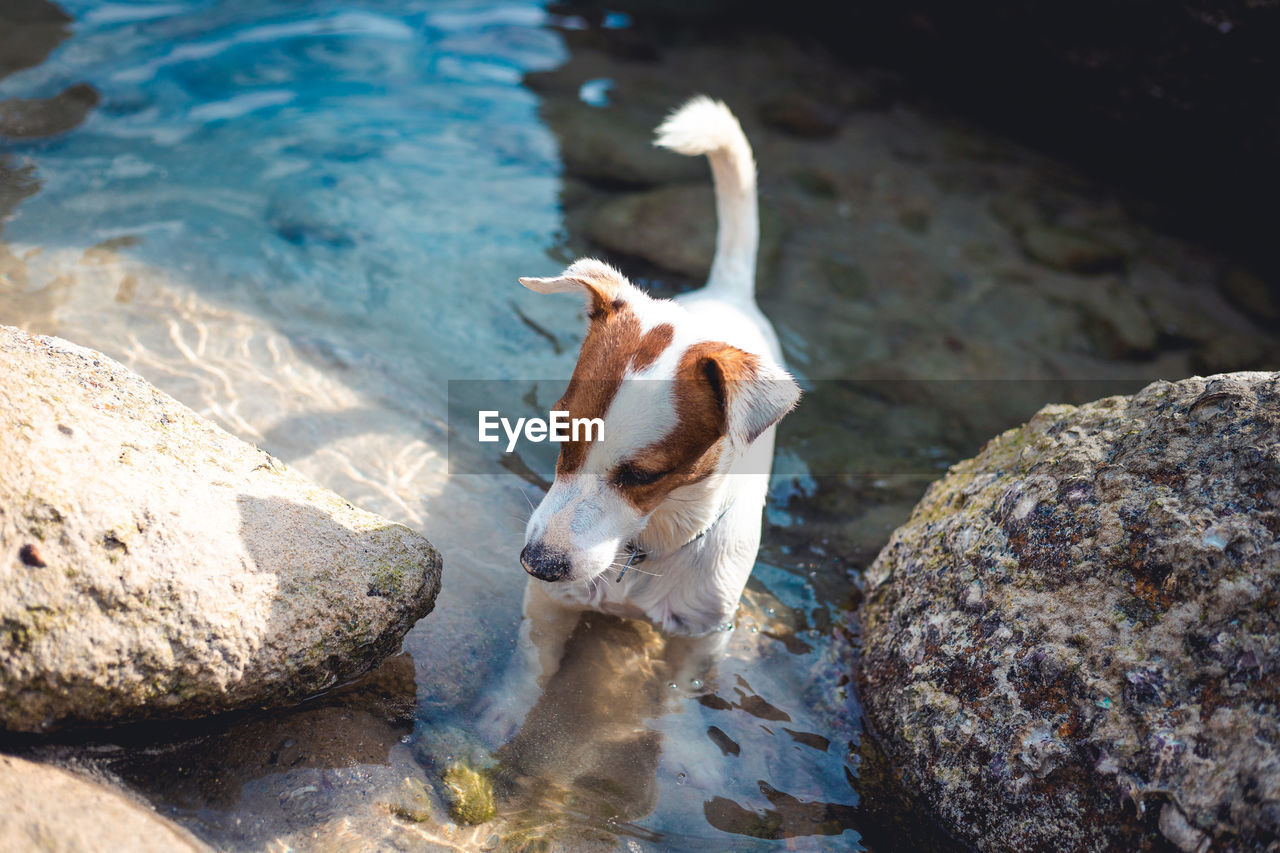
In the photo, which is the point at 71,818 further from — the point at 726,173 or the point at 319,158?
the point at 319,158

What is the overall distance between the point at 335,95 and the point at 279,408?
335 centimetres

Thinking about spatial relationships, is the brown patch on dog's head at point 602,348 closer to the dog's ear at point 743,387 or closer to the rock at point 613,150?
the dog's ear at point 743,387

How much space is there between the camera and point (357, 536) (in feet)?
9.05

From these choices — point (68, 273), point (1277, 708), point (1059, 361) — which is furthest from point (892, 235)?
point (68, 273)

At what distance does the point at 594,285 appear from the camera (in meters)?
2.83

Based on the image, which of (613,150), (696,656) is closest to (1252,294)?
(613,150)

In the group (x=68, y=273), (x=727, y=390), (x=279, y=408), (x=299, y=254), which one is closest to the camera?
(x=727, y=390)

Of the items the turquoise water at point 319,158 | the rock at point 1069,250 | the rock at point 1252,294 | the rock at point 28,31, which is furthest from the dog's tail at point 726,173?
the rock at point 28,31

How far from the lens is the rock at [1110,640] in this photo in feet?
7.25

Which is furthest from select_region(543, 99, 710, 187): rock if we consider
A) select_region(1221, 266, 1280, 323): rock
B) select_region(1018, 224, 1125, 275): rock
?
select_region(1221, 266, 1280, 323): rock

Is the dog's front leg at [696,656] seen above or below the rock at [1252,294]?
below

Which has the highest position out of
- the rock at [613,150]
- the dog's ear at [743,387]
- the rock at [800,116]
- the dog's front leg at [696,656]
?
the dog's ear at [743,387]

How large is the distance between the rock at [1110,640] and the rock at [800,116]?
14.5 ft

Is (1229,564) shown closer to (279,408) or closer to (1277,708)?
(1277,708)
